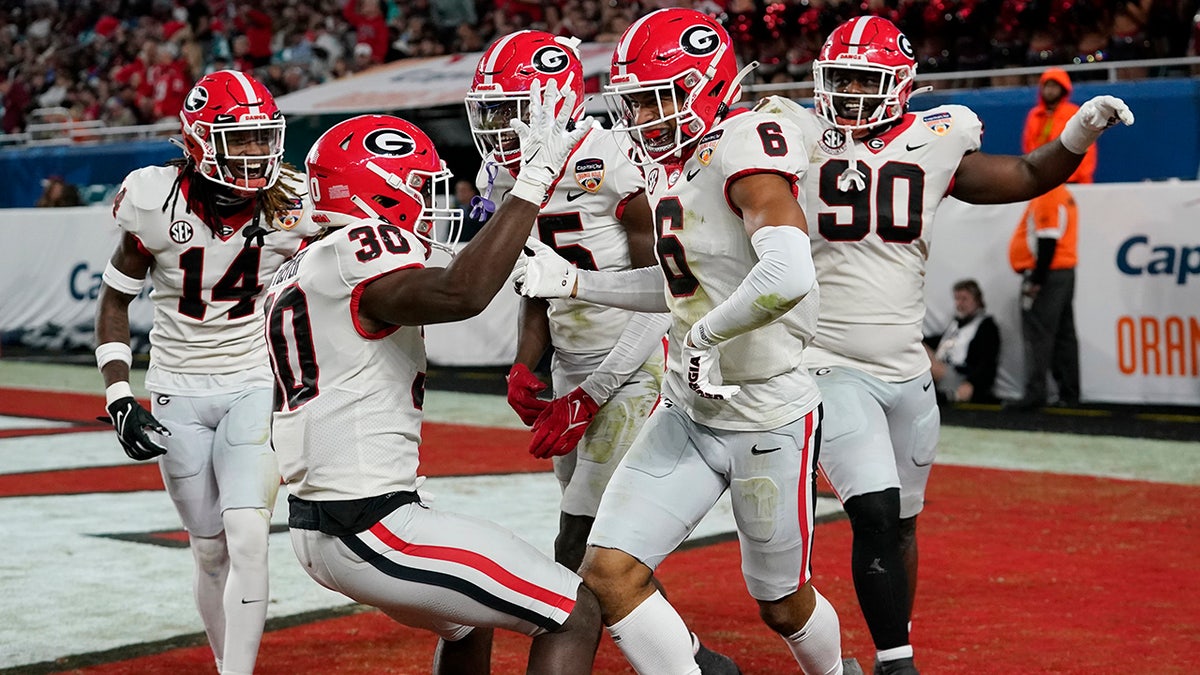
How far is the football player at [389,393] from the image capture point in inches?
125

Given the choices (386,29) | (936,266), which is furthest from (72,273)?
(936,266)

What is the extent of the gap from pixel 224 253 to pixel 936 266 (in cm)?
686

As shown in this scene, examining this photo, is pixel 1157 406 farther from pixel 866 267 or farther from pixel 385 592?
pixel 385 592

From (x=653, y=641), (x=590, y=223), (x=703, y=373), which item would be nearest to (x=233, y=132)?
(x=590, y=223)

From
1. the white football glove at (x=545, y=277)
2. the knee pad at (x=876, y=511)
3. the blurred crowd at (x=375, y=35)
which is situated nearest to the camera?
the white football glove at (x=545, y=277)

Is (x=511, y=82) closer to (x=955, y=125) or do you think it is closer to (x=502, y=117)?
(x=502, y=117)

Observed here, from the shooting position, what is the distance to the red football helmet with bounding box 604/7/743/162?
11.9ft

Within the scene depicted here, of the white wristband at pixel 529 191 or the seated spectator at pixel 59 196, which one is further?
the seated spectator at pixel 59 196

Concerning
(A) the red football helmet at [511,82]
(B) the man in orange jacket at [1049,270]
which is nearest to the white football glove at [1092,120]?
(A) the red football helmet at [511,82]

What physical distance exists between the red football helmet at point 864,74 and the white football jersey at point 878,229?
0.28ft

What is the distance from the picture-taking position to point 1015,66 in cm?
1148

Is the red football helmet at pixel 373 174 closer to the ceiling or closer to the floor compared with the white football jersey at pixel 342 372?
closer to the ceiling

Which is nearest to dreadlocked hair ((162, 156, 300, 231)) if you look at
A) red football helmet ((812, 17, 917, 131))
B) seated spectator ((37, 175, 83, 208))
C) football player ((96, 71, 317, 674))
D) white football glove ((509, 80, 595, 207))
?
football player ((96, 71, 317, 674))

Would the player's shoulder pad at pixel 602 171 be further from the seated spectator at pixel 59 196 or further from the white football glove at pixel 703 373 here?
the seated spectator at pixel 59 196
